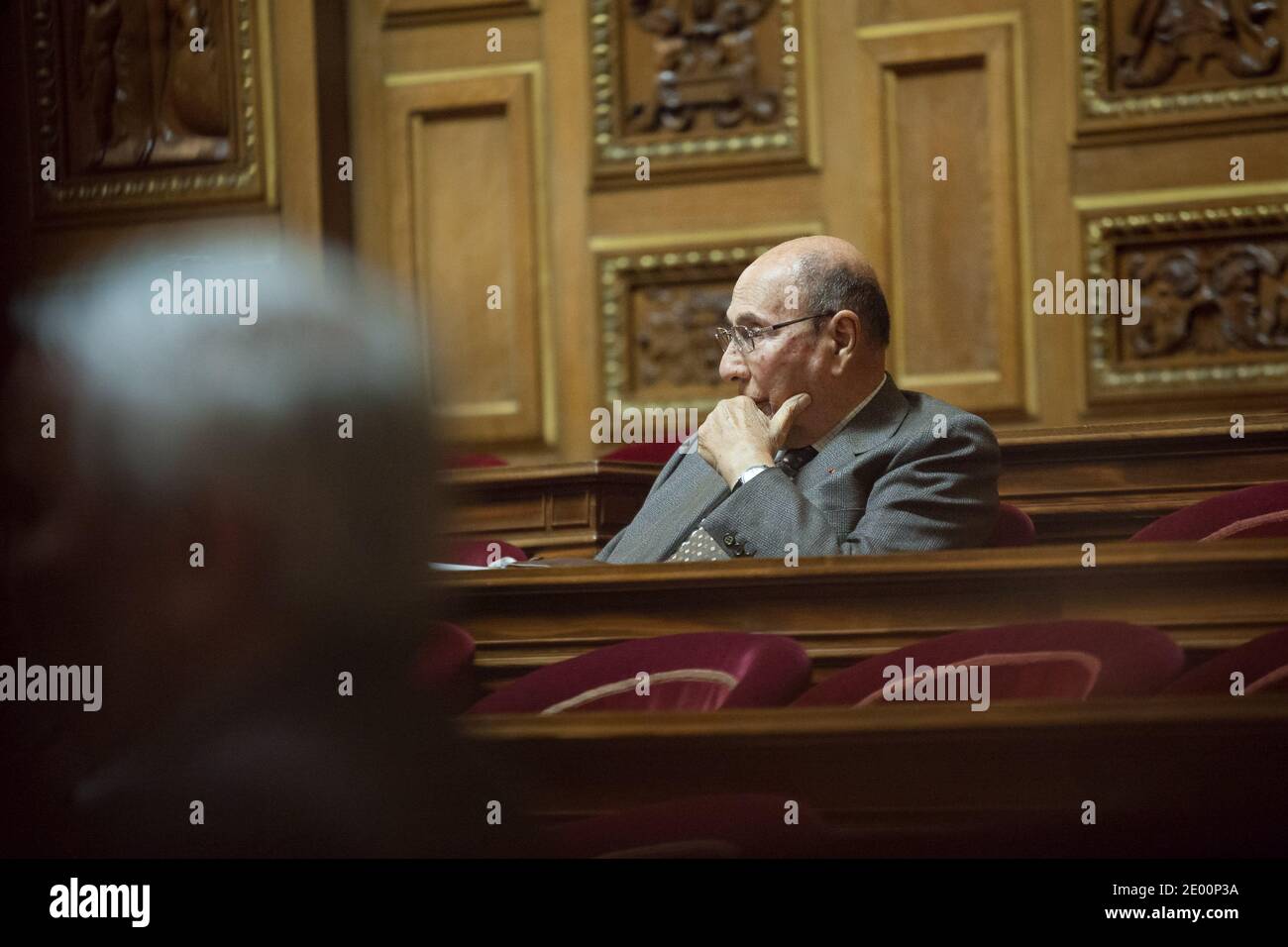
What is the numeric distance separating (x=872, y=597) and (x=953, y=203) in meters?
2.51

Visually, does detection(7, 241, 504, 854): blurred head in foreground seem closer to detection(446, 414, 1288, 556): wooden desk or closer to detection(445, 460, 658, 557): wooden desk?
detection(446, 414, 1288, 556): wooden desk

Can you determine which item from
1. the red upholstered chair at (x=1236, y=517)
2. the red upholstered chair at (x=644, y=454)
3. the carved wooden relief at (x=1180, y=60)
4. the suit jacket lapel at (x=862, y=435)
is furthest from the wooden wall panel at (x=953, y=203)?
the red upholstered chair at (x=1236, y=517)

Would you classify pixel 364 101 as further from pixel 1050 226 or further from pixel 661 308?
pixel 1050 226

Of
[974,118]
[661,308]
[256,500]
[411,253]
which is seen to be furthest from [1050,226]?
[256,500]

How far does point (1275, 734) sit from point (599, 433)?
3.39 metres

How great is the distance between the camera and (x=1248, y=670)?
1.29m

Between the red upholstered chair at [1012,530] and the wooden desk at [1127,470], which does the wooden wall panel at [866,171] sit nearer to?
the wooden desk at [1127,470]

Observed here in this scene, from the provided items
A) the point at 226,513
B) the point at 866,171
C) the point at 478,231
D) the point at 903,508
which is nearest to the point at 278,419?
the point at 226,513

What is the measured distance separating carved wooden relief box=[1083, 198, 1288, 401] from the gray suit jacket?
1.52 m

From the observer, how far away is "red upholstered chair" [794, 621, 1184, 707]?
1.39 m

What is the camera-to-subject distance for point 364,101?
4.58 metres

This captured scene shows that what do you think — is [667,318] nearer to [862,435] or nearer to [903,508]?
[862,435]

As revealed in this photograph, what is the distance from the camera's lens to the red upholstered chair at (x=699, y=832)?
106 cm

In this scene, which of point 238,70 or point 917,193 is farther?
point 238,70
